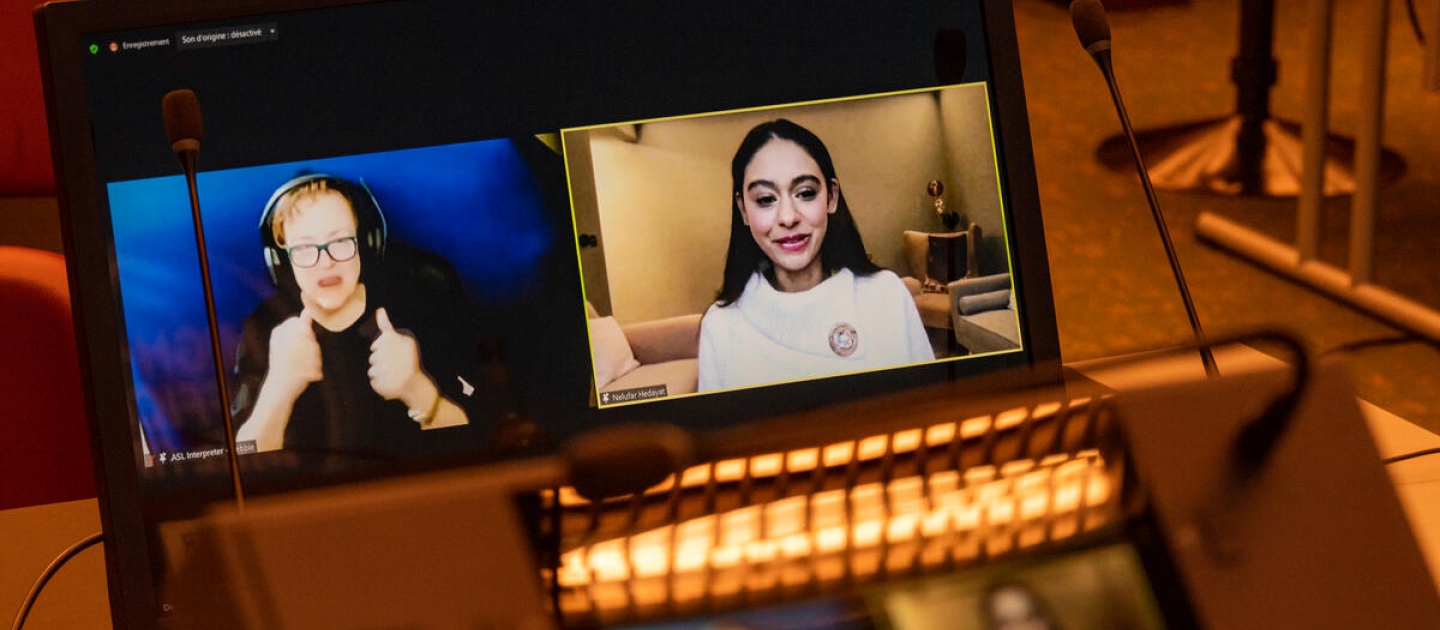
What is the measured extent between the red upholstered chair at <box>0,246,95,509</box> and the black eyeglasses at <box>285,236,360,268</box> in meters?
0.54

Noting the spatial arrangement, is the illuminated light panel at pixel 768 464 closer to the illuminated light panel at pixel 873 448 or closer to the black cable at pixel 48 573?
the illuminated light panel at pixel 873 448

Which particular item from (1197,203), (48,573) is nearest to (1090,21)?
(48,573)

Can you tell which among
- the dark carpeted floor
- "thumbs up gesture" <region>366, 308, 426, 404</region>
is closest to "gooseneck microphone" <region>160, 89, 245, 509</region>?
"thumbs up gesture" <region>366, 308, 426, 404</region>

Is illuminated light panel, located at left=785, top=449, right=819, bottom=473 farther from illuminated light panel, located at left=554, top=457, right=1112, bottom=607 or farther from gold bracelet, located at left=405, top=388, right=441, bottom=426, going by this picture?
gold bracelet, located at left=405, top=388, right=441, bottom=426

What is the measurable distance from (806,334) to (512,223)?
18cm

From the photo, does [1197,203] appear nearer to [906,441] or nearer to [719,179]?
[719,179]

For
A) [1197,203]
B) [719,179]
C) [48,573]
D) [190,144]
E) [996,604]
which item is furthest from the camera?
[1197,203]

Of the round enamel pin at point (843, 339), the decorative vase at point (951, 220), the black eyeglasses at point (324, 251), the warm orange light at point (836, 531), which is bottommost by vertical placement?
the warm orange light at point (836, 531)

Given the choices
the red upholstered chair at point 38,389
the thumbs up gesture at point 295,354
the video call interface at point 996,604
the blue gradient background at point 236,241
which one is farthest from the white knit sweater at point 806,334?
the red upholstered chair at point 38,389

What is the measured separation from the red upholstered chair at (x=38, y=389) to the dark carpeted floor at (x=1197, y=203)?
1.35 m

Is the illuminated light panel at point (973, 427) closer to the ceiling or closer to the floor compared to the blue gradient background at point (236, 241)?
closer to the floor

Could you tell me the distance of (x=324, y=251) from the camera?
82 cm

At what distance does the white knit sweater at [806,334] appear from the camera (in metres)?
0.85

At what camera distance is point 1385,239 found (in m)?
2.81
